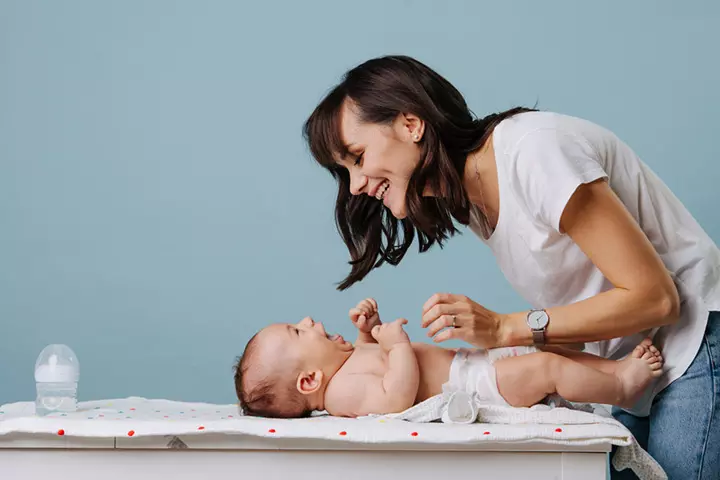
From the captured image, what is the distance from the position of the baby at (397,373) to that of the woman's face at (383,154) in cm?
25

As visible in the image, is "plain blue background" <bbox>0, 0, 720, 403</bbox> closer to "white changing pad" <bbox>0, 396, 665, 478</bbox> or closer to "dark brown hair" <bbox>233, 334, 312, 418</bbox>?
"dark brown hair" <bbox>233, 334, 312, 418</bbox>

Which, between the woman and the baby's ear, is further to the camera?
the baby's ear

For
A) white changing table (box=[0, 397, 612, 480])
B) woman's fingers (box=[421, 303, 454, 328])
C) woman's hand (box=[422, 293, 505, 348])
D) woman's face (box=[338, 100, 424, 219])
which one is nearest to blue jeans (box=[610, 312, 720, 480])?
white changing table (box=[0, 397, 612, 480])

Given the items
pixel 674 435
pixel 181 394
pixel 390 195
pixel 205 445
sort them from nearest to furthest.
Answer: pixel 205 445, pixel 674 435, pixel 390 195, pixel 181 394

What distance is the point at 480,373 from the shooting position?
1.66 meters

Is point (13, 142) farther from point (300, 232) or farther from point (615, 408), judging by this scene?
point (615, 408)

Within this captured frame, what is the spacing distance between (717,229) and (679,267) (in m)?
1.32

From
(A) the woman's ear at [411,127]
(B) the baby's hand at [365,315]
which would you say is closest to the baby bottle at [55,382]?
(B) the baby's hand at [365,315]

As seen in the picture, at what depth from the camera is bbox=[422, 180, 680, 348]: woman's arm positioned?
4.91ft

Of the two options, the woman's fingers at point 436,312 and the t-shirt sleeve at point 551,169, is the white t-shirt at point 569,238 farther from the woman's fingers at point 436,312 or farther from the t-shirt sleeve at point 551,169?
the woman's fingers at point 436,312

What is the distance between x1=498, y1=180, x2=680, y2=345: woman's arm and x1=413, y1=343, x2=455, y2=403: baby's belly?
24 centimetres

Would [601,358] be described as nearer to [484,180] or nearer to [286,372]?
[484,180]

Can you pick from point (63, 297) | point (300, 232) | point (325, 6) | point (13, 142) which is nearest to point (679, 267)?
point (300, 232)

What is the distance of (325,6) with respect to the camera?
10.7 feet
